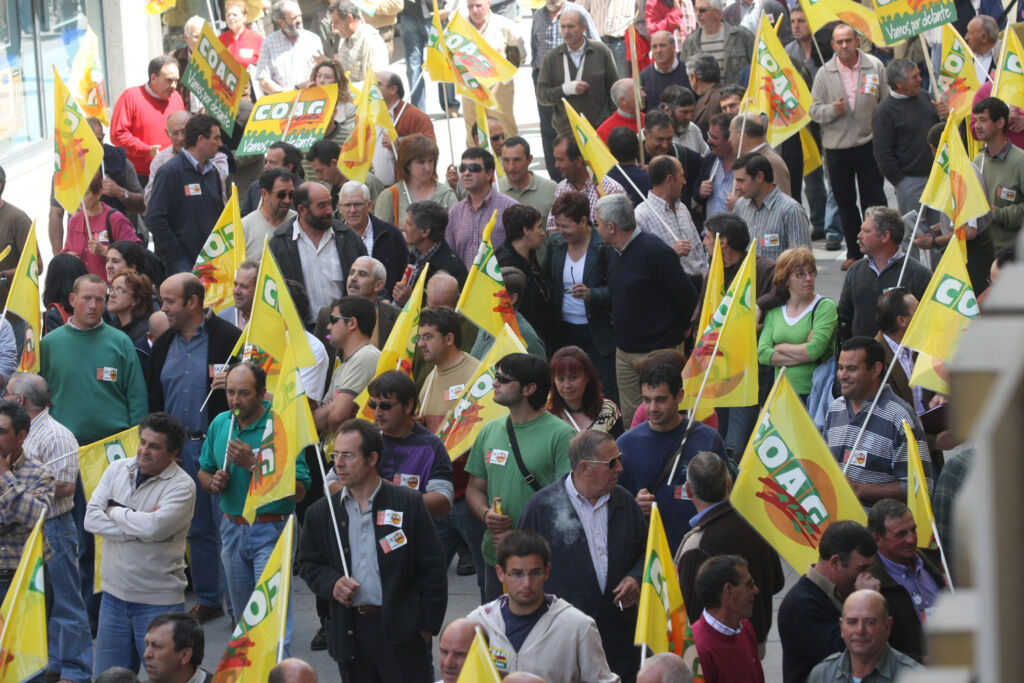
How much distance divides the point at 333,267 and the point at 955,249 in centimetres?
436

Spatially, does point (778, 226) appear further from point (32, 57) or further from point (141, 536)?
point (32, 57)

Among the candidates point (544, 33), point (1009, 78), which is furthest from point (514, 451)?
point (544, 33)

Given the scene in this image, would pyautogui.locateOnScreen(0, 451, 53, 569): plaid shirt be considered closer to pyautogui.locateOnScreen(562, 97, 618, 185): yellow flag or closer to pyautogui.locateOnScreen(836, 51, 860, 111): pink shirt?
pyautogui.locateOnScreen(562, 97, 618, 185): yellow flag

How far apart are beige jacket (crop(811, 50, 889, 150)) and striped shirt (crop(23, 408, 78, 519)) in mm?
8036

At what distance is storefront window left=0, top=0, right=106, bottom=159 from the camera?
16.5m

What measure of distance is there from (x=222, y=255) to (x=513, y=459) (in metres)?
3.97

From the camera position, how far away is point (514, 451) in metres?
6.70

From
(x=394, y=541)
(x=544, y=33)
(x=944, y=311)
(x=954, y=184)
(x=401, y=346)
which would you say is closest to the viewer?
(x=394, y=541)

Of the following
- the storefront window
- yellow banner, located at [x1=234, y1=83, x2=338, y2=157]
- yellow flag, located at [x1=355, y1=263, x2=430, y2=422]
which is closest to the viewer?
yellow flag, located at [x1=355, y1=263, x2=430, y2=422]

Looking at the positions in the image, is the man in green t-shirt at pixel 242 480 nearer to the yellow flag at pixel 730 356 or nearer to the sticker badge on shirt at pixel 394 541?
the sticker badge on shirt at pixel 394 541

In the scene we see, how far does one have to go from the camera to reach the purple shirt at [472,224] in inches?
405

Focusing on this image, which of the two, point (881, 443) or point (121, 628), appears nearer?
point (881, 443)

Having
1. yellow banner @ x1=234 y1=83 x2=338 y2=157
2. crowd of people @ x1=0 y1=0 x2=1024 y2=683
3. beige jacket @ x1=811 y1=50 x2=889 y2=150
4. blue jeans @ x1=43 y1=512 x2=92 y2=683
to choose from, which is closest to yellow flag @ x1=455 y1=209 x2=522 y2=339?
crowd of people @ x1=0 y1=0 x2=1024 y2=683

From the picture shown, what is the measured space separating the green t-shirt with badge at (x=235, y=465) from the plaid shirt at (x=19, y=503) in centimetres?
84
